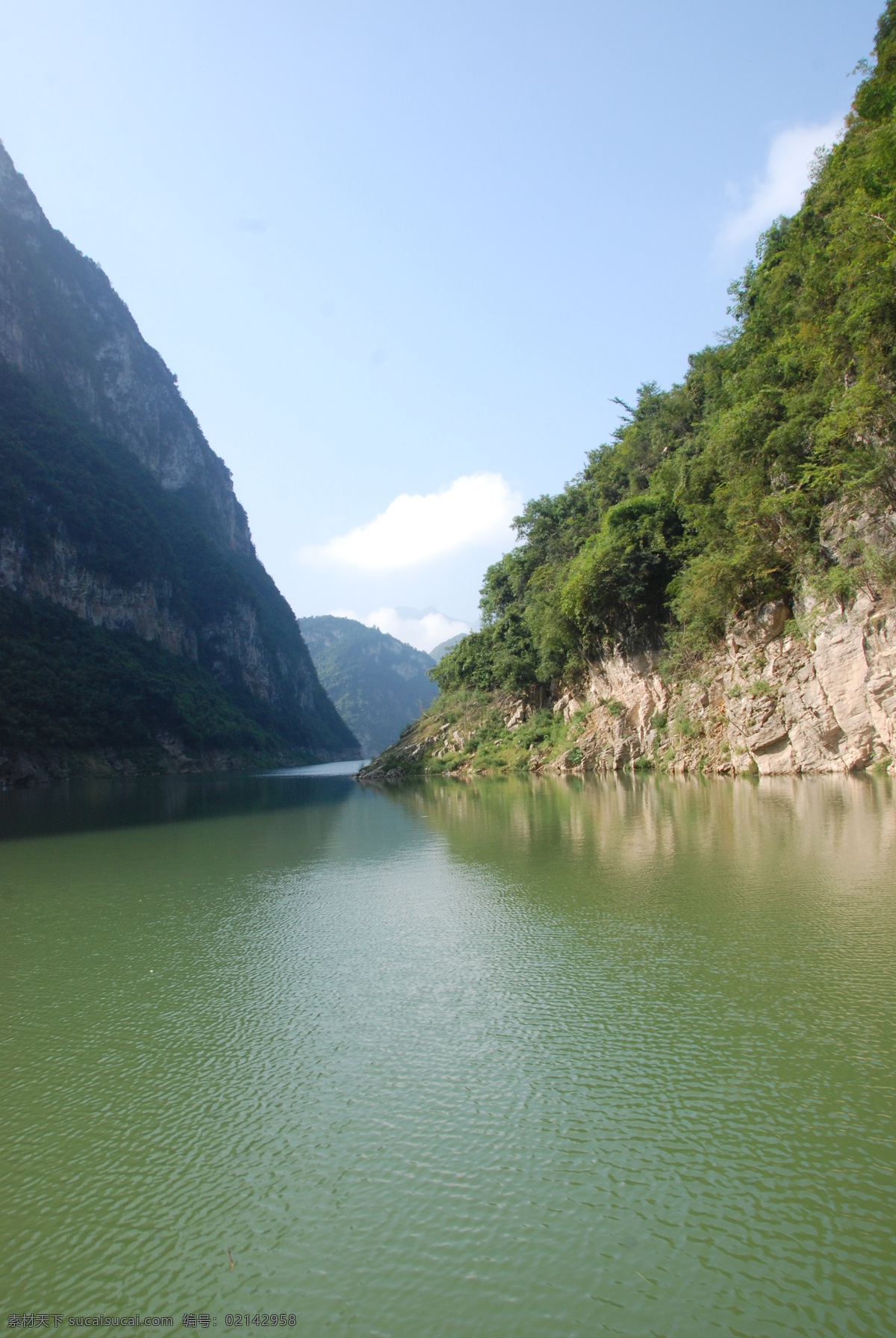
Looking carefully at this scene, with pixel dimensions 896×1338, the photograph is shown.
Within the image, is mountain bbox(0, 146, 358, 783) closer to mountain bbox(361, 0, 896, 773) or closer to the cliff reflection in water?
mountain bbox(361, 0, 896, 773)

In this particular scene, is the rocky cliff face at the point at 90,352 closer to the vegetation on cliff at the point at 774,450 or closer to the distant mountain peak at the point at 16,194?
the distant mountain peak at the point at 16,194

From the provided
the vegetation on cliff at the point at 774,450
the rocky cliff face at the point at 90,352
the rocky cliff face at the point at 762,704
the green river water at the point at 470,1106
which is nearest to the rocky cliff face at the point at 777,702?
the rocky cliff face at the point at 762,704

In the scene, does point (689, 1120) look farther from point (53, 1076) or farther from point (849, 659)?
point (849, 659)

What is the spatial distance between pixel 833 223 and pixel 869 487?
30.3ft

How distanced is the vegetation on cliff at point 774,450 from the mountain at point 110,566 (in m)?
45.4

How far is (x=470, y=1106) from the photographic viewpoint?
462 cm

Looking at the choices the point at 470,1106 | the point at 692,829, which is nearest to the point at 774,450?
the point at 692,829

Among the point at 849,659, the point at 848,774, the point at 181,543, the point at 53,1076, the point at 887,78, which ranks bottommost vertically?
the point at 53,1076

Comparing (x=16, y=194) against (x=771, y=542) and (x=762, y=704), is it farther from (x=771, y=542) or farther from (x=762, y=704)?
(x=762, y=704)

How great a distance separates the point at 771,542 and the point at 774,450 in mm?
2997

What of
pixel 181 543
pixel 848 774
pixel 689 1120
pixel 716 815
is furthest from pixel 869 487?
pixel 181 543

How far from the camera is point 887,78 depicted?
22.8m

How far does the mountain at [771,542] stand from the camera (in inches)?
798

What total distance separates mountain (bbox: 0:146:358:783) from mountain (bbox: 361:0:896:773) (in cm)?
4428
